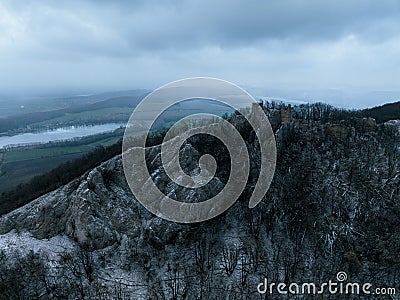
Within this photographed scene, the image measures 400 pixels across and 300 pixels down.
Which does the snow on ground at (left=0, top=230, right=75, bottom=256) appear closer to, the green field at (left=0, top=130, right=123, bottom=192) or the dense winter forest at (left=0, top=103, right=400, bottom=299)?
the dense winter forest at (left=0, top=103, right=400, bottom=299)

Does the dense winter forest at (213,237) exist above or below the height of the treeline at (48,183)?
below

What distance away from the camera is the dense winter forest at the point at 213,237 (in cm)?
3244

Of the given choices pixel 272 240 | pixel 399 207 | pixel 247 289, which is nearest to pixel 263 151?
pixel 272 240

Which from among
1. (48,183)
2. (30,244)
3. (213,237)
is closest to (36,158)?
(48,183)

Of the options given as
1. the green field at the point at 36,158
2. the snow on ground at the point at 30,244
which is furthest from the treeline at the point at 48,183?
the green field at the point at 36,158

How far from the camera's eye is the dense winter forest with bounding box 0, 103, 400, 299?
32.4 m

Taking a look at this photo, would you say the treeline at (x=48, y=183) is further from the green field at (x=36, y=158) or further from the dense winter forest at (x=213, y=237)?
the green field at (x=36, y=158)

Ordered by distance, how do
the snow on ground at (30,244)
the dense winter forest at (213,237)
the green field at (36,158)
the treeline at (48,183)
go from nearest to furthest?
the dense winter forest at (213,237), the snow on ground at (30,244), the treeline at (48,183), the green field at (36,158)

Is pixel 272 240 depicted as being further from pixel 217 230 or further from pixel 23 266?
pixel 23 266

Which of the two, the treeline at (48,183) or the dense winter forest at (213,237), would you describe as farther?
the treeline at (48,183)

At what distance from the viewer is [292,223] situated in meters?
39.8

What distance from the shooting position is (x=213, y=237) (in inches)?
1510

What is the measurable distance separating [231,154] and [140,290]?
23828 mm

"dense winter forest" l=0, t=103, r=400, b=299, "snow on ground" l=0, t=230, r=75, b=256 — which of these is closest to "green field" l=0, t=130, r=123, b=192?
"snow on ground" l=0, t=230, r=75, b=256
